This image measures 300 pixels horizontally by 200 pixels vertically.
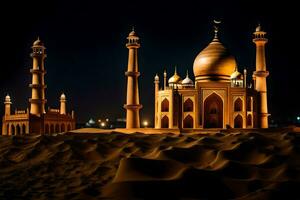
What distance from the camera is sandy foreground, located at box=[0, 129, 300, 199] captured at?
7633 millimetres

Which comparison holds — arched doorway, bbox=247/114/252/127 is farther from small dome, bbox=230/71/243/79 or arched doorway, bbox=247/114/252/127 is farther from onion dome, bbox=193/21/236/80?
small dome, bbox=230/71/243/79

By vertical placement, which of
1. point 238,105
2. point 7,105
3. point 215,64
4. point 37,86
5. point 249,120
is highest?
point 215,64

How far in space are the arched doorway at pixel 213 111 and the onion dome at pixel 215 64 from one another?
1.80 metres

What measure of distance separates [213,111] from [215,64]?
134 inches

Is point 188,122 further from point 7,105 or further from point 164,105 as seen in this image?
point 7,105

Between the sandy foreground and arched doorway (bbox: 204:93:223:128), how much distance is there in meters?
13.0

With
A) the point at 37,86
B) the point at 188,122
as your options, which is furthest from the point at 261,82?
the point at 37,86

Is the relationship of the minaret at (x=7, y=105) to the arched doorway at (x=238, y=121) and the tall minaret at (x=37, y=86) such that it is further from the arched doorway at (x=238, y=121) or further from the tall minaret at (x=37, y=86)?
the arched doorway at (x=238, y=121)

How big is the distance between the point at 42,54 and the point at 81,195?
23.1 metres

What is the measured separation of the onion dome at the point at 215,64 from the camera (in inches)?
1071

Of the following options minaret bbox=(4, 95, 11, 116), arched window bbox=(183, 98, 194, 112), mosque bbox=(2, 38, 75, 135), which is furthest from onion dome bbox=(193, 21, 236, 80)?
minaret bbox=(4, 95, 11, 116)

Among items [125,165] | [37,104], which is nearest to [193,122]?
[37,104]

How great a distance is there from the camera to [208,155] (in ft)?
34.1

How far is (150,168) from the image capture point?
8852mm
